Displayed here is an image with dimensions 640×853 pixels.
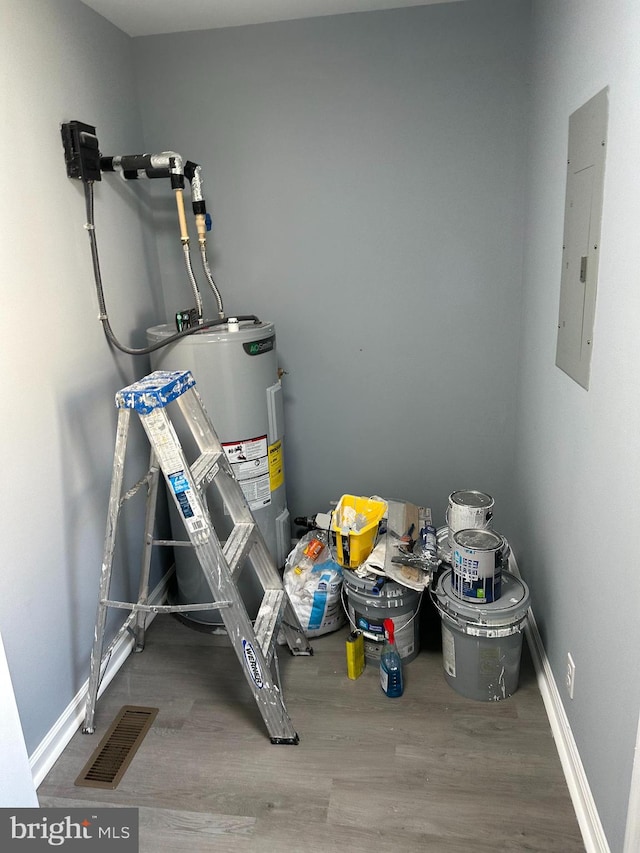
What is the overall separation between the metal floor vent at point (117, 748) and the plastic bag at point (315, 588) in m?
0.65

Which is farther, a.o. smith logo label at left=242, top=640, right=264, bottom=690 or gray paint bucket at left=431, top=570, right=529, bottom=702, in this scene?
gray paint bucket at left=431, top=570, right=529, bottom=702

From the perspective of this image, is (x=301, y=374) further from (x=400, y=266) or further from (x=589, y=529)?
(x=589, y=529)

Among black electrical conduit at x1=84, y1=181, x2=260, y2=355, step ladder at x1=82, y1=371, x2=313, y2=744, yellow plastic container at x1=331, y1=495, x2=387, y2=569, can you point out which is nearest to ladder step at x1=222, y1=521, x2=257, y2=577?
step ladder at x1=82, y1=371, x2=313, y2=744

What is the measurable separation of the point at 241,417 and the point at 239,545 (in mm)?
536

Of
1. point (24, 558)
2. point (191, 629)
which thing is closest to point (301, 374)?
point (191, 629)

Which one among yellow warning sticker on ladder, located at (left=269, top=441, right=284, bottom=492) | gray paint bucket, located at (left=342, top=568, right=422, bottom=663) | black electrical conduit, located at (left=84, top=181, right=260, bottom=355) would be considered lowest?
gray paint bucket, located at (left=342, top=568, right=422, bottom=663)

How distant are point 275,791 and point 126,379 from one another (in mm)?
1582

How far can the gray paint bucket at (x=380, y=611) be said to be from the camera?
2225mm

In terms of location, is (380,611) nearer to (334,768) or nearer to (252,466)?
(334,768)

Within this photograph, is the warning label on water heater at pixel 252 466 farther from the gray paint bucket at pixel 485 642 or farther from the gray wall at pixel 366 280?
the gray paint bucket at pixel 485 642

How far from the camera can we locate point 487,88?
240 centimetres

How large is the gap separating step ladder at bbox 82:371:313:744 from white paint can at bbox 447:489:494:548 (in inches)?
28.0

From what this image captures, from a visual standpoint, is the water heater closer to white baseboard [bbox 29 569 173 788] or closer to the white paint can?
white baseboard [bbox 29 569 173 788]

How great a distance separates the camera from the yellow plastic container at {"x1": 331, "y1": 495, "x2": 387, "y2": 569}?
89.7 inches
